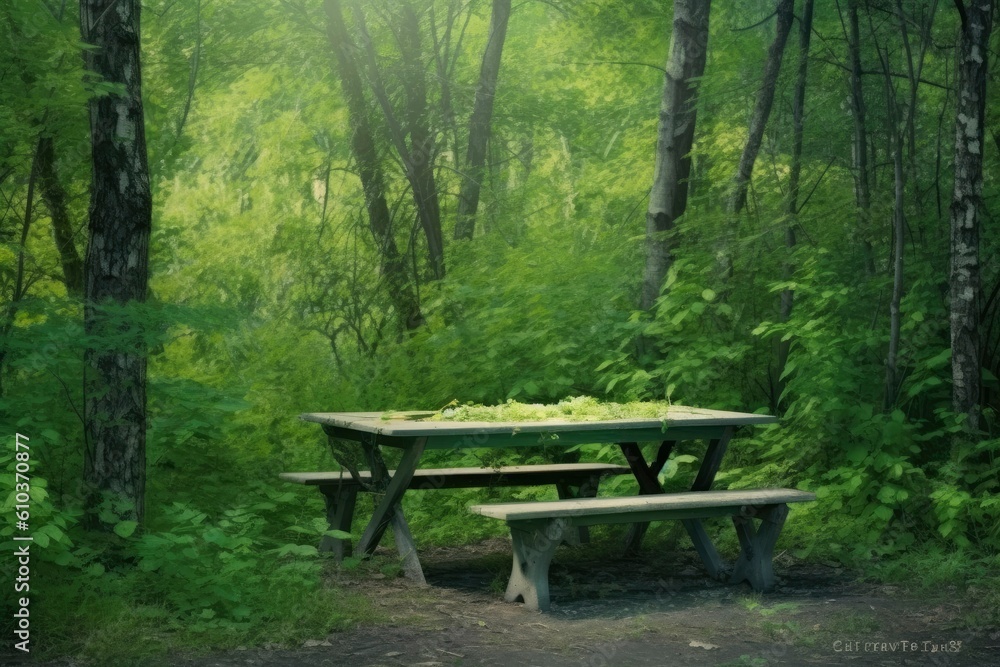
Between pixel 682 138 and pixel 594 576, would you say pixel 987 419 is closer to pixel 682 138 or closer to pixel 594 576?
pixel 594 576

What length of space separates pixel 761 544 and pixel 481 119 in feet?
24.0

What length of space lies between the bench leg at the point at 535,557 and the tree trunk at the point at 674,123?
4931mm

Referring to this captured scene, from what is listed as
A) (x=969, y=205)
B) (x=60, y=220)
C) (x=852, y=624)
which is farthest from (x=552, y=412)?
(x=60, y=220)

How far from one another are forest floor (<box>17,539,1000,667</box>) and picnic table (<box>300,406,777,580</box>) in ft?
0.89

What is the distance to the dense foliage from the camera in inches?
229

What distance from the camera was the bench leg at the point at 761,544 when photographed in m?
6.73

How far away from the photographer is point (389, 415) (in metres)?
7.18

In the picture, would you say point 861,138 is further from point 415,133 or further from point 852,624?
point 415,133

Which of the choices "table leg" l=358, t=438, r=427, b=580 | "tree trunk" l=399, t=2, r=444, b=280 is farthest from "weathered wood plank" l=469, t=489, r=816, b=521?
"tree trunk" l=399, t=2, r=444, b=280

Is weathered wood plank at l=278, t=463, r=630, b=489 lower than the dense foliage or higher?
lower

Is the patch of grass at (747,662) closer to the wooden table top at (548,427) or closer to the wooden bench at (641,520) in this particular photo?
the wooden bench at (641,520)

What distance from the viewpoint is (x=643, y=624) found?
570 cm

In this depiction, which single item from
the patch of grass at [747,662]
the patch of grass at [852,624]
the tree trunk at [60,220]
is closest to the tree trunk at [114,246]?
the tree trunk at [60,220]

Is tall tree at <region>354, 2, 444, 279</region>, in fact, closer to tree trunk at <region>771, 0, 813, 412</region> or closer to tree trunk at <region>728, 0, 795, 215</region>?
tree trunk at <region>728, 0, 795, 215</region>
